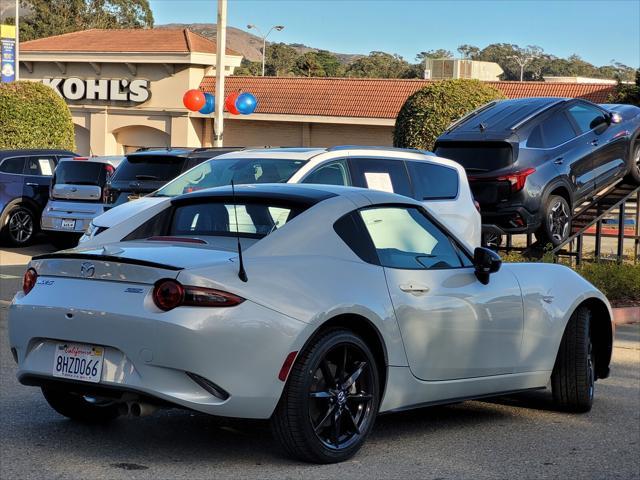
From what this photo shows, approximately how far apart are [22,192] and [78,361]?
15485 millimetres

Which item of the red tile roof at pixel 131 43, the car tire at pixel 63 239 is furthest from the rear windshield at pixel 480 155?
the red tile roof at pixel 131 43

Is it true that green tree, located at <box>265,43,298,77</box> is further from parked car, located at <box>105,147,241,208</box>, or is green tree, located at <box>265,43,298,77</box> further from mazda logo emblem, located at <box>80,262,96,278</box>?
mazda logo emblem, located at <box>80,262,96,278</box>

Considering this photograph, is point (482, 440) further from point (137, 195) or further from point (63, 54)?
point (63, 54)

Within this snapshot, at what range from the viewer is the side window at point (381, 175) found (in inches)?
479

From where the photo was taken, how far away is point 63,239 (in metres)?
19.8

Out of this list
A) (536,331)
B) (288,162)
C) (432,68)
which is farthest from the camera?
(432,68)

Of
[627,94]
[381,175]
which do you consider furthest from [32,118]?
[627,94]

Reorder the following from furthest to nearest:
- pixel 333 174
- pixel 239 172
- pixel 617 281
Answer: pixel 617 281, pixel 239 172, pixel 333 174

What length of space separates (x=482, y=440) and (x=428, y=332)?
87 cm

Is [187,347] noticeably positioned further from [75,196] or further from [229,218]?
[75,196]

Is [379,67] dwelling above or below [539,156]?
above

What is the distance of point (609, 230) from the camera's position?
24.1 meters

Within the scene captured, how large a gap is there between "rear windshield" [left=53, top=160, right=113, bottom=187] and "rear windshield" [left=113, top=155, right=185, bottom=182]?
82.9 inches

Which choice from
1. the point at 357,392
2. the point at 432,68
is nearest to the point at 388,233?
the point at 357,392
